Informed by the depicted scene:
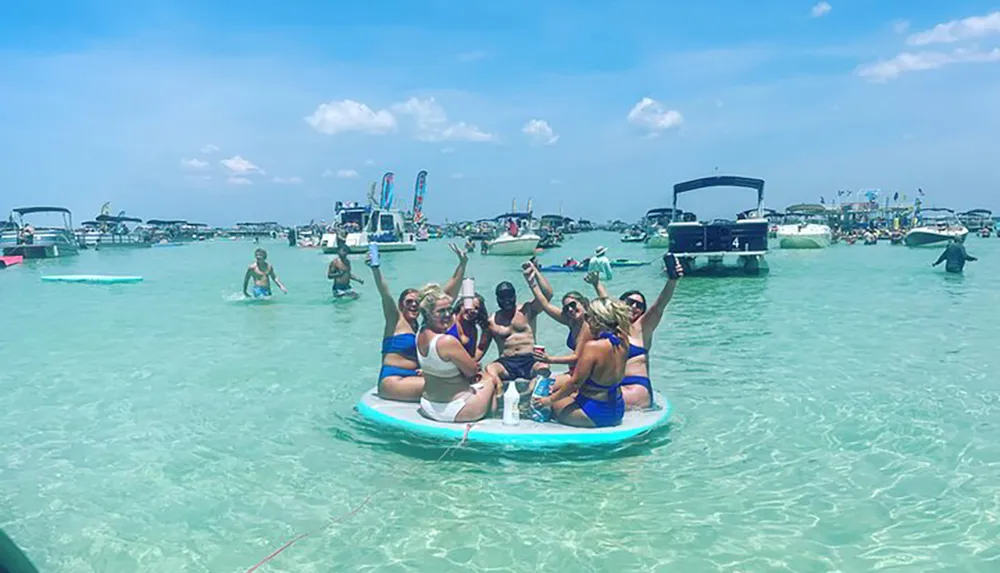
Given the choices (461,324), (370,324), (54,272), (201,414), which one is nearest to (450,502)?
(461,324)

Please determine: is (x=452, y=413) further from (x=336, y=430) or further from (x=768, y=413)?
(x=768, y=413)

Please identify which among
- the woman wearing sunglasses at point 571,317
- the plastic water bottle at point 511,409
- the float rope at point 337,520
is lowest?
the float rope at point 337,520

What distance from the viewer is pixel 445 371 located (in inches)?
244

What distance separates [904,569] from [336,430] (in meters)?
5.05

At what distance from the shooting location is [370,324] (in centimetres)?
1457

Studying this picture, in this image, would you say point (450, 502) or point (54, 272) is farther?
point (54, 272)

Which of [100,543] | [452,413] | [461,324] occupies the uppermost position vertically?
[461,324]

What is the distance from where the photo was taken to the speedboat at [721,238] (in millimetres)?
26938

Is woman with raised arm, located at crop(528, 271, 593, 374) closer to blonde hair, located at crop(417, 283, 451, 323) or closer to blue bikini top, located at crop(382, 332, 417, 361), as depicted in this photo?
blonde hair, located at crop(417, 283, 451, 323)

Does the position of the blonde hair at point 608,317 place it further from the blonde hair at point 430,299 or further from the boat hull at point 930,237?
the boat hull at point 930,237

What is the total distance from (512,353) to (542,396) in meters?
0.84

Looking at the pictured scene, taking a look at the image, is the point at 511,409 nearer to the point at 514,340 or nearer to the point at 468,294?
the point at 514,340

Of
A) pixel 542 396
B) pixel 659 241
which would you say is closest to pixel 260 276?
pixel 542 396

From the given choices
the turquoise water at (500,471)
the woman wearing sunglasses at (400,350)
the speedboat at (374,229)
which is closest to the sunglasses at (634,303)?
the turquoise water at (500,471)
